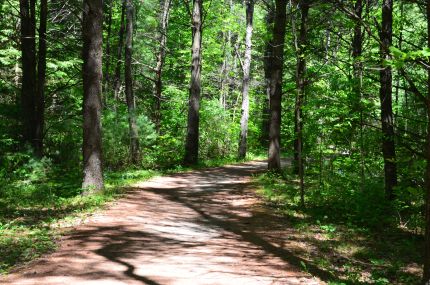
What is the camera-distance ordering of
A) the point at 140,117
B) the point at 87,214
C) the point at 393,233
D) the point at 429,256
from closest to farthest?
1. the point at 429,256
2. the point at 393,233
3. the point at 87,214
4. the point at 140,117

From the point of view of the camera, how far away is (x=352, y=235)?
7594 millimetres

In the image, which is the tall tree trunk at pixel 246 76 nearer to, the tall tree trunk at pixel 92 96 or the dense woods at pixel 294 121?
the dense woods at pixel 294 121

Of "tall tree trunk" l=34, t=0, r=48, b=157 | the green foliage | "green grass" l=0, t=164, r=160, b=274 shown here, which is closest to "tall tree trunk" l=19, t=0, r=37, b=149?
"tall tree trunk" l=34, t=0, r=48, b=157

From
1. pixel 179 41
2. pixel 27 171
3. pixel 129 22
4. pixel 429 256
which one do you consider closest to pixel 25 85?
pixel 27 171

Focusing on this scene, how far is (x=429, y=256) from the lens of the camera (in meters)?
3.93

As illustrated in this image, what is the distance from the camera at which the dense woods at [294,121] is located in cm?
761

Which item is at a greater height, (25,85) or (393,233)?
(25,85)

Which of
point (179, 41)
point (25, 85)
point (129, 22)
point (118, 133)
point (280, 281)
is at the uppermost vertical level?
point (179, 41)

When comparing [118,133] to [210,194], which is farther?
[118,133]

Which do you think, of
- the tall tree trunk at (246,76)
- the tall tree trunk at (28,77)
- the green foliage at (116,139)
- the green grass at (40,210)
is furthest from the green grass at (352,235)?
the tall tree trunk at (246,76)

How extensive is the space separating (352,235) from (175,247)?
136 inches

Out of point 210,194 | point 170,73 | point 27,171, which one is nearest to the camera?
point 210,194

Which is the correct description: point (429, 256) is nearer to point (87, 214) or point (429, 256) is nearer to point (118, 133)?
point (87, 214)

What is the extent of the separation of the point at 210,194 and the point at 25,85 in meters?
8.59
